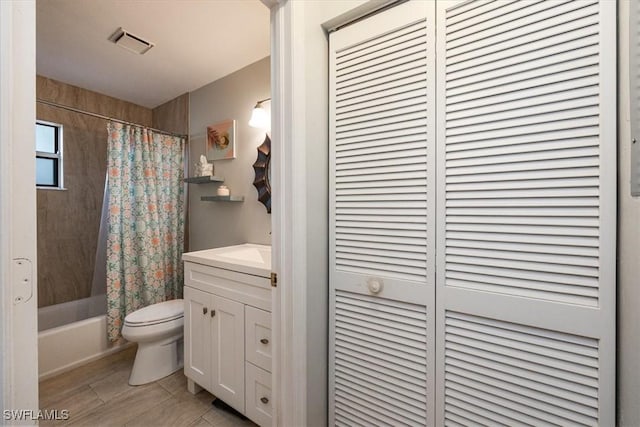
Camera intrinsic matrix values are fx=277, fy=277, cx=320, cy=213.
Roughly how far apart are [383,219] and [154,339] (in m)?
1.81

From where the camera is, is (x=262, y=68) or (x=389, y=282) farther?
(x=262, y=68)

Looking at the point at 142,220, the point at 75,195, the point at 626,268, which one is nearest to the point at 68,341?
the point at 142,220

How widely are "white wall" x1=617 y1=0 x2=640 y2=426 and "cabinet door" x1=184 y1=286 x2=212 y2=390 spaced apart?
66.9 inches

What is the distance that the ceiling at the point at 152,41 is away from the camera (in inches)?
63.4

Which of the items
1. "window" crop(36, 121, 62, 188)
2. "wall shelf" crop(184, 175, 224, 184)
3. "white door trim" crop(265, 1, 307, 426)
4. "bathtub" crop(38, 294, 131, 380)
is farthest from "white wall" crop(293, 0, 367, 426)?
"window" crop(36, 121, 62, 188)

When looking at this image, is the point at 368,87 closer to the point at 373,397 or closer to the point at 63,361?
the point at 373,397

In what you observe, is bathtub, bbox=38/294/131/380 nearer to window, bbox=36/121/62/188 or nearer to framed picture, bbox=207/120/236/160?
window, bbox=36/121/62/188

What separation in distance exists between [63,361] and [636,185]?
3.18 meters

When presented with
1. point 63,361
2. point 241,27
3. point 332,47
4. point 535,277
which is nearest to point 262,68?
point 241,27

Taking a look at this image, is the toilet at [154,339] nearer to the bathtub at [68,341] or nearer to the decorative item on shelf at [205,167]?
the bathtub at [68,341]

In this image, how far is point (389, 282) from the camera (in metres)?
1.08

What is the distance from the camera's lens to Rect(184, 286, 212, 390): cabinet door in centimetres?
166

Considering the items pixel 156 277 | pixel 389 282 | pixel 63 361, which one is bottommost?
pixel 63 361

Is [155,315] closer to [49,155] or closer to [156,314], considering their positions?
[156,314]
